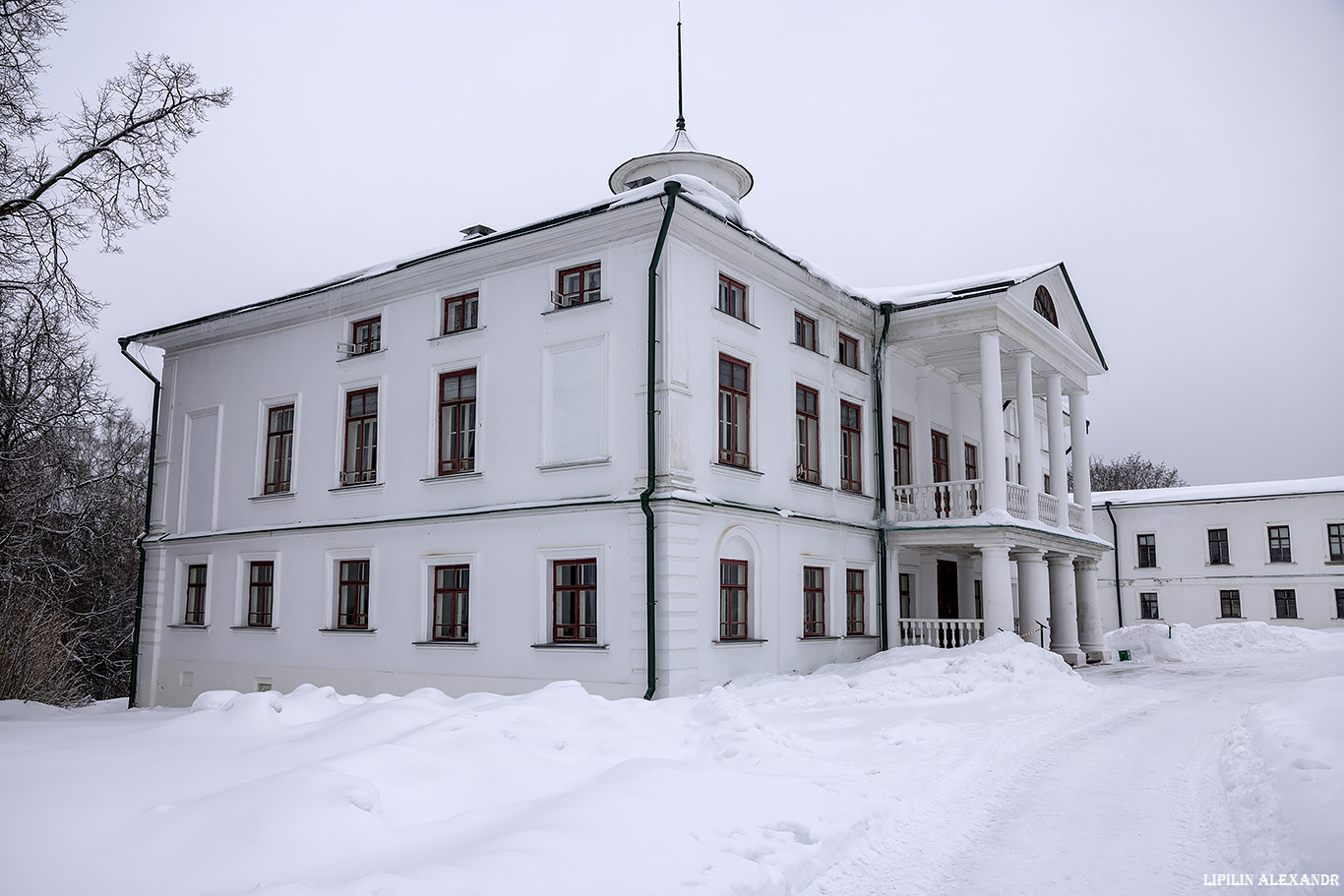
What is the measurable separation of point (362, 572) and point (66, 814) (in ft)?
46.3

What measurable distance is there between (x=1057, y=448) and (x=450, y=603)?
14.9m

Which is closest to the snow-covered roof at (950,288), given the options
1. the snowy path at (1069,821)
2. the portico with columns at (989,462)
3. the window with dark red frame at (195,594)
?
the portico with columns at (989,462)

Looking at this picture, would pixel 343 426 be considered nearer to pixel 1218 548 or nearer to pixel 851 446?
pixel 851 446

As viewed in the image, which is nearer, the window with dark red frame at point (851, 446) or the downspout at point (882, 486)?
the window with dark red frame at point (851, 446)

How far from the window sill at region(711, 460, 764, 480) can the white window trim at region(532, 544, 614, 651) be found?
240 centimetres

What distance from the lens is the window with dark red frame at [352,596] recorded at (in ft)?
62.7

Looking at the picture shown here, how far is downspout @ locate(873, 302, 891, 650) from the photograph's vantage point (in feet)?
68.4

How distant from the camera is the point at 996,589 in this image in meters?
20.2

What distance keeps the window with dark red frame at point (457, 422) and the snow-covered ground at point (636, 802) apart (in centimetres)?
741

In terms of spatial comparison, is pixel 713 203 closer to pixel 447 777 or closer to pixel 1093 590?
pixel 447 777

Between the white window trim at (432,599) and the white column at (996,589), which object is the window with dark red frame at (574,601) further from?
the white column at (996,589)

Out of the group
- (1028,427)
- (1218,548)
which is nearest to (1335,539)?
(1218,548)

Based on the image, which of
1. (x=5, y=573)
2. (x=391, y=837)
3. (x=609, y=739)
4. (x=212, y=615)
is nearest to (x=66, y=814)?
(x=391, y=837)

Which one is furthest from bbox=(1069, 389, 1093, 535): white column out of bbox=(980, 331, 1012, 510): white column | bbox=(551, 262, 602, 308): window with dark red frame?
bbox=(551, 262, 602, 308): window with dark red frame
